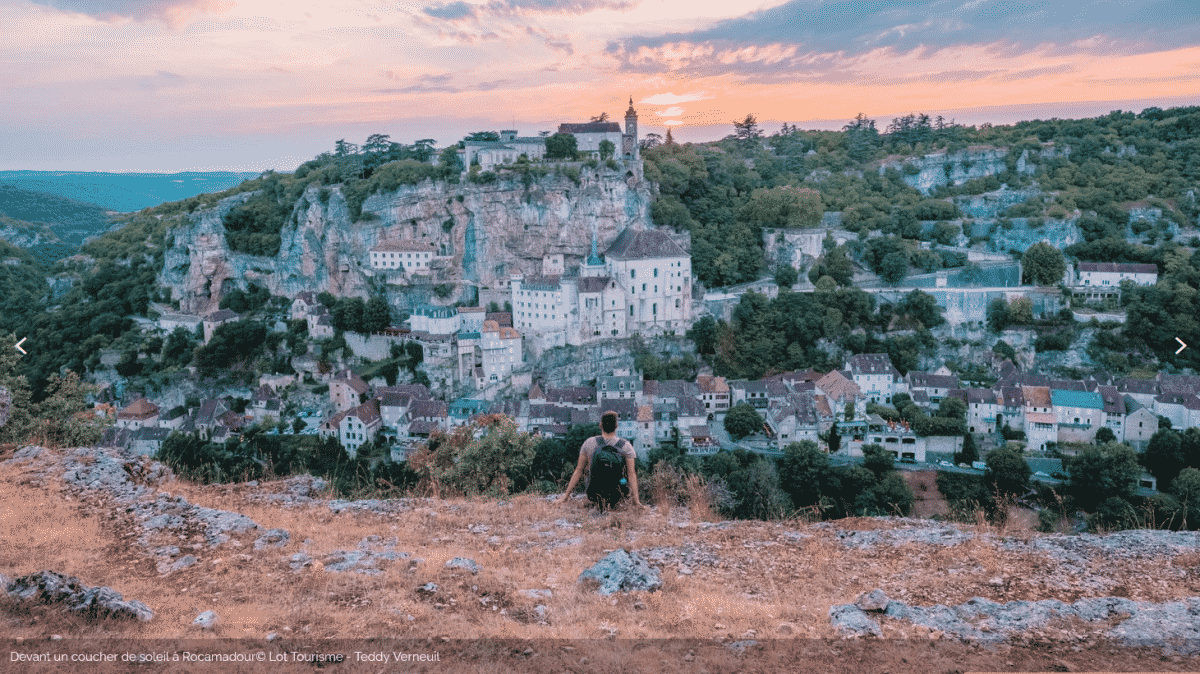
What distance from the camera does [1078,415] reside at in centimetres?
2928

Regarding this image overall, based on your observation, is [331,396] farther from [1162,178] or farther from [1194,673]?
[1162,178]

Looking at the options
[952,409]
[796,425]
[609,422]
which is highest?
[609,422]

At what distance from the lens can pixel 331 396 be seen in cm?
3381

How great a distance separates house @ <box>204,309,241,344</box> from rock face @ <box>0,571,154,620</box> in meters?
38.5


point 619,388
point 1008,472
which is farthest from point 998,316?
point 619,388

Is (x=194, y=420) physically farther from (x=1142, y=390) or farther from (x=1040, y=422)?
(x=1142, y=390)

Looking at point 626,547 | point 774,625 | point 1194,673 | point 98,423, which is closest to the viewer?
point 1194,673

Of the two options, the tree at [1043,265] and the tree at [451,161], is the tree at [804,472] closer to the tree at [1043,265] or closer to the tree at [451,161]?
the tree at [1043,265]

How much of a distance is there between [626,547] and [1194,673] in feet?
13.5

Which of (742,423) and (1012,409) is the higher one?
(1012,409)

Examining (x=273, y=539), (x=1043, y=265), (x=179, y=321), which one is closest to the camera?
(x=273, y=539)

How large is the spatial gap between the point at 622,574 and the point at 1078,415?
98.8 ft

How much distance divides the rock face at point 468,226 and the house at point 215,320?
3.63 metres

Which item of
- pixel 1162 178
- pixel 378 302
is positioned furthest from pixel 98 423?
pixel 1162 178
